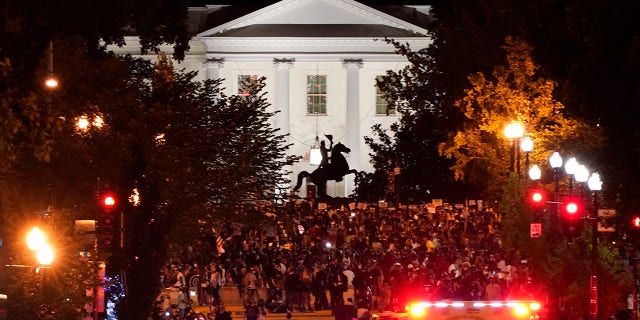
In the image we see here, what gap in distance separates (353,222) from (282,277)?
12.3 m

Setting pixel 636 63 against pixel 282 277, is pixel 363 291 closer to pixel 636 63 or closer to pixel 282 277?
pixel 282 277

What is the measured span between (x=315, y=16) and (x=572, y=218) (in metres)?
62.8

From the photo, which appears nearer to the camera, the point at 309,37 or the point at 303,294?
the point at 303,294

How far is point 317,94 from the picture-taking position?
297 ft

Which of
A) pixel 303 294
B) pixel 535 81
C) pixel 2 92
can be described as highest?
pixel 535 81

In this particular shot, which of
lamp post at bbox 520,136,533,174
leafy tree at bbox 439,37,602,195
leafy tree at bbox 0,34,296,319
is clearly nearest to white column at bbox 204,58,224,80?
leafy tree at bbox 0,34,296,319

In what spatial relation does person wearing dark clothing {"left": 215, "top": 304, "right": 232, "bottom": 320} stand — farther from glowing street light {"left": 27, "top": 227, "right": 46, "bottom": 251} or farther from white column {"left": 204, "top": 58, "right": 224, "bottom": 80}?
white column {"left": 204, "top": 58, "right": 224, "bottom": 80}

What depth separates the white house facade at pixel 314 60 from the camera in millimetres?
86812

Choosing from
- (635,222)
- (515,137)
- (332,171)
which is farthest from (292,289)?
(332,171)

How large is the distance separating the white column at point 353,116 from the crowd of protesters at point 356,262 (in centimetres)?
3392

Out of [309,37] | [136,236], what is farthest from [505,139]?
[309,37]

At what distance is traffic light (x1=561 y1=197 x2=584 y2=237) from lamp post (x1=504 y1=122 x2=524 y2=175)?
31.3 ft

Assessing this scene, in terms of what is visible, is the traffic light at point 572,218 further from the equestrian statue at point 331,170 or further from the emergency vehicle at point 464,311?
the equestrian statue at point 331,170

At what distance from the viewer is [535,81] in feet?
134
